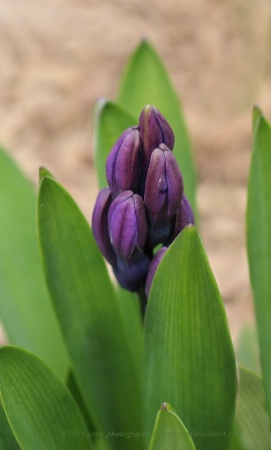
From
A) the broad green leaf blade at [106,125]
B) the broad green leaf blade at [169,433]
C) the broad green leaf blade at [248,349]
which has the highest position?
the broad green leaf blade at [106,125]

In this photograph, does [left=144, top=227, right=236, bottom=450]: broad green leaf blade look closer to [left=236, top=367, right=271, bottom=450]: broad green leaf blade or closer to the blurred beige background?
[left=236, top=367, right=271, bottom=450]: broad green leaf blade

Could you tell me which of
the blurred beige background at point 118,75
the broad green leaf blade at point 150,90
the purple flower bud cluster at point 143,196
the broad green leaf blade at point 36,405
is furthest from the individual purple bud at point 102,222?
the blurred beige background at point 118,75

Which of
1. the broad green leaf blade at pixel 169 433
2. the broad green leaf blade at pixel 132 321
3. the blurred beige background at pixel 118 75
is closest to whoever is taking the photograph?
the broad green leaf blade at pixel 169 433

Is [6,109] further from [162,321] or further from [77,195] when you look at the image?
[162,321]

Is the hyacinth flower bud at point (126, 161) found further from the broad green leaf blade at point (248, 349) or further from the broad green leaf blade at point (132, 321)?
the broad green leaf blade at point (248, 349)

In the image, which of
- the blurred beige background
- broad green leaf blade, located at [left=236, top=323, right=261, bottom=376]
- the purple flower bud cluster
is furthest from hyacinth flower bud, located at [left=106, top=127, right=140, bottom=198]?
the blurred beige background

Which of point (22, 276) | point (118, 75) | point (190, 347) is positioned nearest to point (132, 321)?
point (22, 276)

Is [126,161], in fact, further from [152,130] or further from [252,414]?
[252,414]

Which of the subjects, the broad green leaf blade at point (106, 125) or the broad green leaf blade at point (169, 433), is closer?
the broad green leaf blade at point (169, 433)
